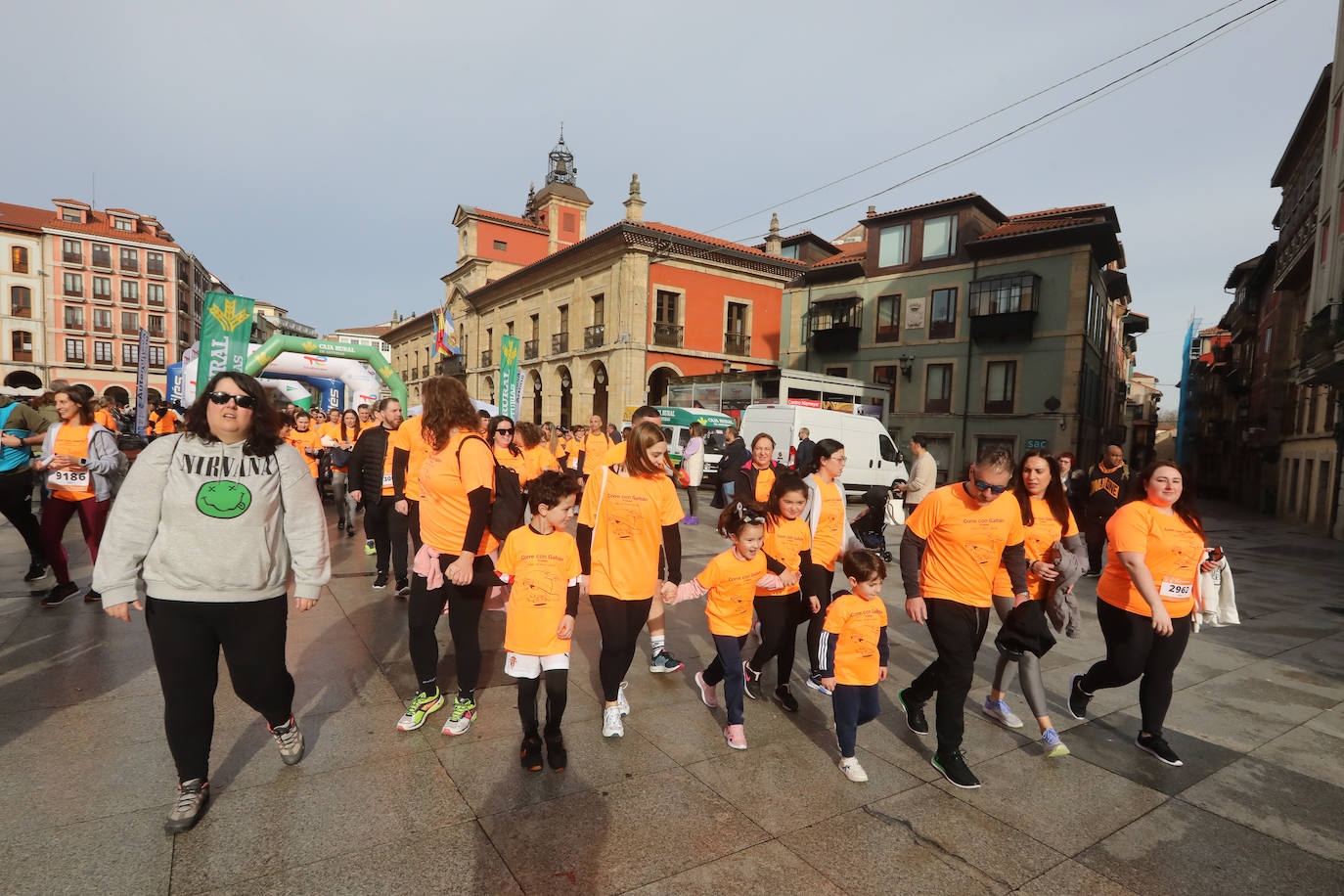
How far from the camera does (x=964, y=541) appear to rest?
348 centimetres

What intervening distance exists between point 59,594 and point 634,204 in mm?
26446

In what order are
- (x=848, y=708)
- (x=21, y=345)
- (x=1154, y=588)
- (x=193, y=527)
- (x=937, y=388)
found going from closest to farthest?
1. (x=193, y=527)
2. (x=848, y=708)
3. (x=1154, y=588)
4. (x=937, y=388)
5. (x=21, y=345)

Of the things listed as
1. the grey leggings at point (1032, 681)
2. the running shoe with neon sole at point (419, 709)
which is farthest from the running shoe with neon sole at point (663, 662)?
the grey leggings at point (1032, 681)

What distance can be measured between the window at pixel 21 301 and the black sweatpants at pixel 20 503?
61212 millimetres

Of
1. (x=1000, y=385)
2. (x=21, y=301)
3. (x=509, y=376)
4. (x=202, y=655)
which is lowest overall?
(x=202, y=655)

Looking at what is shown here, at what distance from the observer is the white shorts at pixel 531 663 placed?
3.21m

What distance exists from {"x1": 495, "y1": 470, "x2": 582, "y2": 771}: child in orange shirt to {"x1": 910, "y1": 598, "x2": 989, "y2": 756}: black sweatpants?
1929 millimetres

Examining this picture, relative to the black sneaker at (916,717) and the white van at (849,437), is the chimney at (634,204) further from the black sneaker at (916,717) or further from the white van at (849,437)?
the black sneaker at (916,717)

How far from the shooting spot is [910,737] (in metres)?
3.86

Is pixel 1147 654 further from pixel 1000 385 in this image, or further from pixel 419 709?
pixel 1000 385

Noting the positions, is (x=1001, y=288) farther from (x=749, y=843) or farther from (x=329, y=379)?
(x=749, y=843)

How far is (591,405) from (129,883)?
30.1 m

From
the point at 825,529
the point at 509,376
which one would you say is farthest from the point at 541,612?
the point at 509,376

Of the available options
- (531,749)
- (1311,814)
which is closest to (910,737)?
(1311,814)
